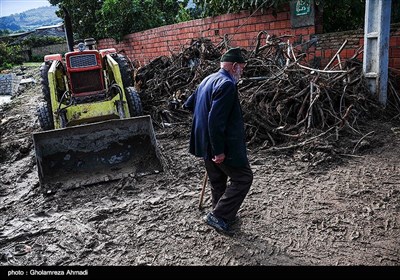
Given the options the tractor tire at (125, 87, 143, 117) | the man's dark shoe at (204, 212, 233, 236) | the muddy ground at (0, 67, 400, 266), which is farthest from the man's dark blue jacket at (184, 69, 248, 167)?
the tractor tire at (125, 87, 143, 117)

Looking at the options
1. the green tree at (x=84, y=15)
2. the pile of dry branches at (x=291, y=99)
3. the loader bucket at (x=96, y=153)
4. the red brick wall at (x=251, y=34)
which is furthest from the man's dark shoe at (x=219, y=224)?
the green tree at (x=84, y=15)

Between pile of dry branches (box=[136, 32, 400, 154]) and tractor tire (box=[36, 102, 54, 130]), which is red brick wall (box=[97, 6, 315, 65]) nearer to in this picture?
pile of dry branches (box=[136, 32, 400, 154])

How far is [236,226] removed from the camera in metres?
3.72

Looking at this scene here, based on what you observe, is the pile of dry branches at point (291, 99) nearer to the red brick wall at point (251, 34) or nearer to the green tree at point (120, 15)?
the red brick wall at point (251, 34)

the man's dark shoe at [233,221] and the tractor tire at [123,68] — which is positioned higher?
the tractor tire at [123,68]

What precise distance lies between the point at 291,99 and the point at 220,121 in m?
3.39

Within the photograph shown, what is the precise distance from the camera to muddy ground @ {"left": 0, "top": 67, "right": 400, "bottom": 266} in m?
3.25

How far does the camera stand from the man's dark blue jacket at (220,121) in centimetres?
319

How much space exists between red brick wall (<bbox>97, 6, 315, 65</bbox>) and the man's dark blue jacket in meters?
4.98

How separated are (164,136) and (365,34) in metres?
4.18

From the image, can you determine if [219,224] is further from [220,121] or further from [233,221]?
[220,121]

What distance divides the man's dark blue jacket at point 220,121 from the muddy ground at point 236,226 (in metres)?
0.84

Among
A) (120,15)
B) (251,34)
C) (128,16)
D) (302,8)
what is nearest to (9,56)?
(120,15)
